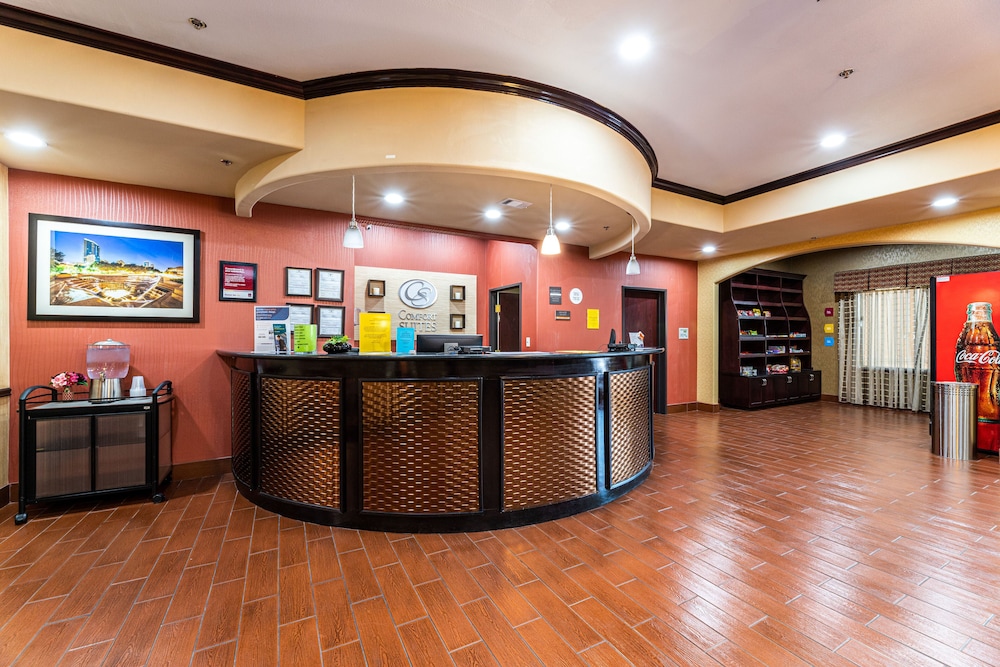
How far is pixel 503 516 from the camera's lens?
114 inches

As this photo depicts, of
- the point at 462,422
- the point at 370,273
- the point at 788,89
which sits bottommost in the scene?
the point at 462,422

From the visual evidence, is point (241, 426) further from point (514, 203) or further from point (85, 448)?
point (514, 203)

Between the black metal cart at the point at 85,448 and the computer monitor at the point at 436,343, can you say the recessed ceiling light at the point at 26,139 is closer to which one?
the black metal cart at the point at 85,448

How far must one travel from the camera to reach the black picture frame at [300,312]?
4363 mm

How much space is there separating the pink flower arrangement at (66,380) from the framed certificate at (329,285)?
1.96 m

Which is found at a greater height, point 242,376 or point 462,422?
point 242,376

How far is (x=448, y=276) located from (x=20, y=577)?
14.2 feet

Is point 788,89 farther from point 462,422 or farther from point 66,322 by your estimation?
point 66,322

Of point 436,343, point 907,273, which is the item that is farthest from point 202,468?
point 907,273

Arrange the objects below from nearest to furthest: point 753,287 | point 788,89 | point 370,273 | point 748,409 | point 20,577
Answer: point 20,577
point 788,89
point 370,273
point 748,409
point 753,287

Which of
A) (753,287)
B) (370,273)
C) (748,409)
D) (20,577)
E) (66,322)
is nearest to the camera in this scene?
(20,577)

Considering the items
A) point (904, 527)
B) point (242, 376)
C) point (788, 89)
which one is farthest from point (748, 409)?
point (242, 376)

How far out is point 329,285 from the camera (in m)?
4.59

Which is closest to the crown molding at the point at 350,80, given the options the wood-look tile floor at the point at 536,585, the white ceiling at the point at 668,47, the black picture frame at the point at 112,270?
the white ceiling at the point at 668,47
